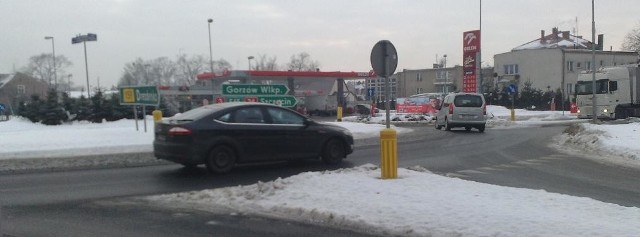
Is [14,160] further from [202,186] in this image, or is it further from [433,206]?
[433,206]

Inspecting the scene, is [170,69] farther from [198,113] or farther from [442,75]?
[198,113]

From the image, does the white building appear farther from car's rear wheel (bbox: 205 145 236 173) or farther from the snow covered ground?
the snow covered ground

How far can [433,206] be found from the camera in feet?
22.4

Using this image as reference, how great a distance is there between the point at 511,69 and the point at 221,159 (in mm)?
62699

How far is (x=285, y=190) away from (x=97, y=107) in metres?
24.0

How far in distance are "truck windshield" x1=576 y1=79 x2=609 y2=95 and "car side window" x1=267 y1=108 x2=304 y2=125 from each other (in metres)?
26.1

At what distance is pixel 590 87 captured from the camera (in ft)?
107

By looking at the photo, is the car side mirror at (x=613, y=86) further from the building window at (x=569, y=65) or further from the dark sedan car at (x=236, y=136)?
the building window at (x=569, y=65)

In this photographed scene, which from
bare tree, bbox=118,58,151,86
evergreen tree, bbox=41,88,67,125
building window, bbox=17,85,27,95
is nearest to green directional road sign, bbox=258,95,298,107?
evergreen tree, bbox=41,88,67,125

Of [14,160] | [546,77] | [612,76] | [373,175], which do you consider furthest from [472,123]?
[546,77]

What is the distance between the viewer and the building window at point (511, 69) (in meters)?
67.2

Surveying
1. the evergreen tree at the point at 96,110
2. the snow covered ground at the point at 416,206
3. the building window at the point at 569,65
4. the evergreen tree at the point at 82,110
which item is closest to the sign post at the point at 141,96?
the evergreen tree at the point at 96,110

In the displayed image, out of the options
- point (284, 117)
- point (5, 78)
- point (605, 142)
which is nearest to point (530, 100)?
point (605, 142)

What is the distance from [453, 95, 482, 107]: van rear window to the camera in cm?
2441
